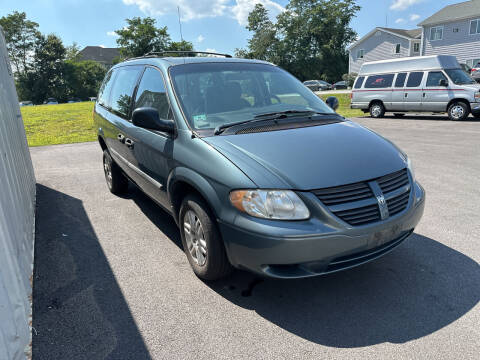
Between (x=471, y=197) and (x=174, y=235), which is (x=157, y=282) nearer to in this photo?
(x=174, y=235)

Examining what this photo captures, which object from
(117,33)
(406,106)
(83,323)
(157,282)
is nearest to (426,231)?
(157,282)

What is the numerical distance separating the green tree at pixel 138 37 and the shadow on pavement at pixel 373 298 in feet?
188

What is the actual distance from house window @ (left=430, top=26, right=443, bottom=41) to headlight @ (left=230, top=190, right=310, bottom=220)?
130 feet

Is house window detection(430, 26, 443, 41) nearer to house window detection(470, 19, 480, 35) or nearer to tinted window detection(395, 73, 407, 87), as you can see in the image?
house window detection(470, 19, 480, 35)

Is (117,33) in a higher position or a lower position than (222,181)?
higher

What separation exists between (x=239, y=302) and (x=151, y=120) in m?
1.72

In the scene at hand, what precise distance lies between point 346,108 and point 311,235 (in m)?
20.1

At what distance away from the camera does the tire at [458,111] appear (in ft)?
44.2

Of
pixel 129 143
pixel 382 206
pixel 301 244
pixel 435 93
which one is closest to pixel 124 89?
pixel 129 143

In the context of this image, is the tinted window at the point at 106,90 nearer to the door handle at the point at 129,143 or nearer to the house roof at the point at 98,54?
the door handle at the point at 129,143

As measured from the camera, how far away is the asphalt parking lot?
2.38m

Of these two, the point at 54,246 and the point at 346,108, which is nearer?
the point at 54,246

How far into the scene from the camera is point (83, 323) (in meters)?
2.66

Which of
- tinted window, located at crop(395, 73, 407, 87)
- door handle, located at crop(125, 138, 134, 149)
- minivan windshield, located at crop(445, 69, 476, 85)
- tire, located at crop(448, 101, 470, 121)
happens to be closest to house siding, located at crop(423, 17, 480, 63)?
minivan windshield, located at crop(445, 69, 476, 85)
